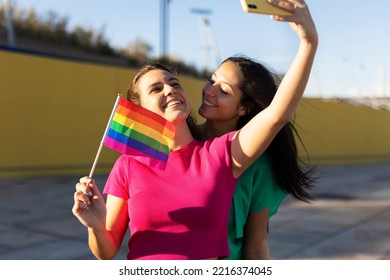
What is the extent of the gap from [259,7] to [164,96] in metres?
0.60

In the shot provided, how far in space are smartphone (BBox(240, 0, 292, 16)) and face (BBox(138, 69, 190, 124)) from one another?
0.55 meters

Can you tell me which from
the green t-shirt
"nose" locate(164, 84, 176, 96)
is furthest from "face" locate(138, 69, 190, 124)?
the green t-shirt

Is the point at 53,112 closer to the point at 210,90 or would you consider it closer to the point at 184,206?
the point at 210,90

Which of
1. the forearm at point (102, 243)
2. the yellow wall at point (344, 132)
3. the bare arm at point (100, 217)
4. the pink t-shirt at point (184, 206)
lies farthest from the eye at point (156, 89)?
the yellow wall at point (344, 132)

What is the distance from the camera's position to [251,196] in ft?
6.30

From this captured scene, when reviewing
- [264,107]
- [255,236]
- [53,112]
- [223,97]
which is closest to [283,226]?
[255,236]

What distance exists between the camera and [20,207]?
7.41 m

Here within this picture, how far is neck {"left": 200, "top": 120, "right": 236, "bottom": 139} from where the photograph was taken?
1.96 m

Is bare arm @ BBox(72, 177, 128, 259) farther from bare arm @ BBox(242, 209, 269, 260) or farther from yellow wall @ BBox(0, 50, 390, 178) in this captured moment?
yellow wall @ BBox(0, 50, 390, 178)

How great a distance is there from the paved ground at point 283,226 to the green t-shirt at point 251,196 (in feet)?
10.9

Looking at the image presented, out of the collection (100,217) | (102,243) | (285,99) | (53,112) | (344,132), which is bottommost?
(344,132)

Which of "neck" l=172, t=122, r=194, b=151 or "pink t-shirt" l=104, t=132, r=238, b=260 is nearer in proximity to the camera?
"pink t-shirt" l=104, t=132, r=238, b=260
